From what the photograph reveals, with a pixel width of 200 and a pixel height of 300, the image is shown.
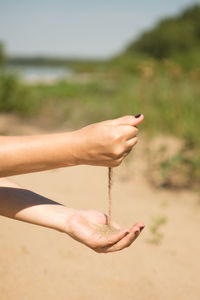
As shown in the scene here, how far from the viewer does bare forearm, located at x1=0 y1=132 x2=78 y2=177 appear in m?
1.25

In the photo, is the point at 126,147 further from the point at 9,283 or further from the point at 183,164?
the point at 183,164

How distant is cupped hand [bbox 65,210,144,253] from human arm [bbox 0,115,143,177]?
0.98 ft

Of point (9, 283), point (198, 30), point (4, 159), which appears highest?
point (198, 30)

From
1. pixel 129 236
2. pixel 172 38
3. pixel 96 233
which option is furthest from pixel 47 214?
pixel 172 38

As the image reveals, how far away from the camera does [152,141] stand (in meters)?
4.33

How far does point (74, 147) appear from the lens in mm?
1238

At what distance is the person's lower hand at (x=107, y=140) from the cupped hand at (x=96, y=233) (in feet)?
1.01

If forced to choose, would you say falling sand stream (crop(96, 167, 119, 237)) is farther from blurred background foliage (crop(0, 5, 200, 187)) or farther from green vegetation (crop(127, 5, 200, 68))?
Answer: green vegetation (crop(127, 5, 200, 68))

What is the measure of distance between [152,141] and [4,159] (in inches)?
127

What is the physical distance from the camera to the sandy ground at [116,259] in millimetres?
1921

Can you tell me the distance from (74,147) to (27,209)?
48cm

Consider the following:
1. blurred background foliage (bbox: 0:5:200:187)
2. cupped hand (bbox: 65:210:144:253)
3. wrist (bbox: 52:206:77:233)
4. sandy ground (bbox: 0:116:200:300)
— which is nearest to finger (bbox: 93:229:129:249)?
cupped hand (bbox: 65:210:144:253)

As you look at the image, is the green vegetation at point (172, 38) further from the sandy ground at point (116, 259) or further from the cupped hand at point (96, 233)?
the cupped hand at point (96, 233)

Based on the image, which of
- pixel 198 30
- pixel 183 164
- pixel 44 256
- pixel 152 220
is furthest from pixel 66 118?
pixel 198 30
